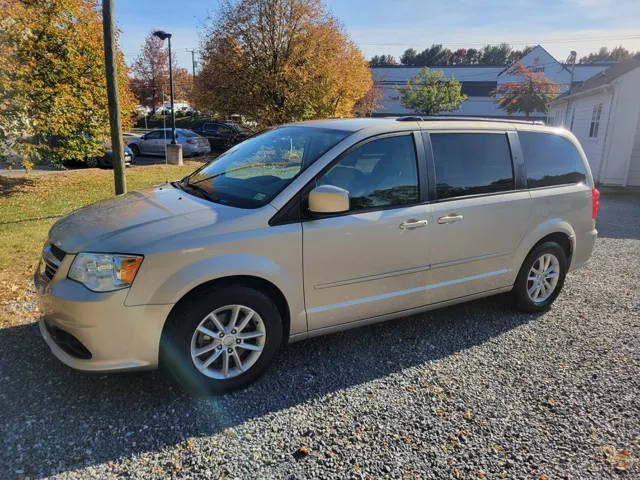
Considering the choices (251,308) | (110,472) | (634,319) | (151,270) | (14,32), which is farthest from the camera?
(14,32)

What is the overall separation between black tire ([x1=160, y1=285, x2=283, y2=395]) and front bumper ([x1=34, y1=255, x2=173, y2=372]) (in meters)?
0.08

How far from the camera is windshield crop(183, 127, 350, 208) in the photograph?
3295 mm

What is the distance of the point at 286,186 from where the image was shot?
3184 mm

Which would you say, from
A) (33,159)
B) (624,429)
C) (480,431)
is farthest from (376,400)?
(33,159)

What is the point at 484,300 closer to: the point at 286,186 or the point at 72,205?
the point at 286,186

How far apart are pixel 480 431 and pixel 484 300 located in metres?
2.35

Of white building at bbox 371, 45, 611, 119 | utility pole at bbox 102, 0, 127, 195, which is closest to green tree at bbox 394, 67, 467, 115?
white building at bbox 371, 45, 611, 119

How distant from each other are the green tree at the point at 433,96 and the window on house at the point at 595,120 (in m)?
30.3

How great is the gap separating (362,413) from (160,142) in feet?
69.0

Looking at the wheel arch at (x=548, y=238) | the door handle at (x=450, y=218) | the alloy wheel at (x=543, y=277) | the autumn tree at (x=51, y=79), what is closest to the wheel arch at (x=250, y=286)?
the door handle at (x=450, y=218)

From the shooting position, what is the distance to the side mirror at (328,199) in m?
3.06

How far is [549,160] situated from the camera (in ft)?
14.6

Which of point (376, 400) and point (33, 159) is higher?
point (33, 159)

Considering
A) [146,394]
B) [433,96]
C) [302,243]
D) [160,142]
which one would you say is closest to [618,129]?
[302,243]
